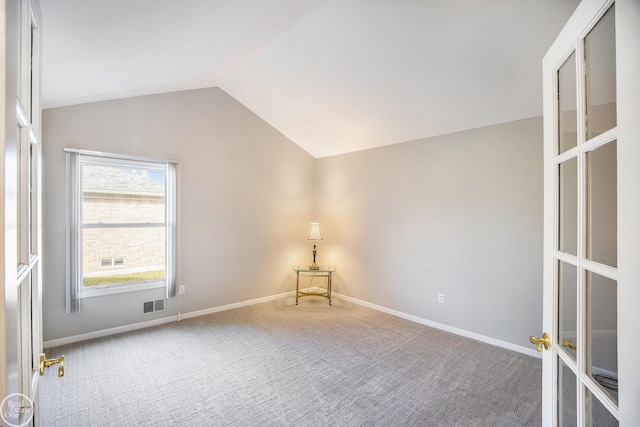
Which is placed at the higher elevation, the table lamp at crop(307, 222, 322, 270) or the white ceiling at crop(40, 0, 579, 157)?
the white ceiling at crop(40, 0, 579, 157)

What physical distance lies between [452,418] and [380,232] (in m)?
2.41

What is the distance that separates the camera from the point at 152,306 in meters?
3.50

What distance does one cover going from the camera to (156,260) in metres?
3.55

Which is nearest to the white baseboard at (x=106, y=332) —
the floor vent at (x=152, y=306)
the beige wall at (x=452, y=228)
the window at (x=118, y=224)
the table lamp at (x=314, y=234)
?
the floor vent at (x=152, y=306)

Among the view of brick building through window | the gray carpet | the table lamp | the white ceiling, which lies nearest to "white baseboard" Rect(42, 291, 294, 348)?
the gray carpet

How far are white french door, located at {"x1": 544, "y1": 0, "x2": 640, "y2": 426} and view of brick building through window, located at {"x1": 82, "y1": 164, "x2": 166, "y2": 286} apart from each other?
12.1 ft

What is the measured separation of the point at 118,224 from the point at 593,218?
387 cm

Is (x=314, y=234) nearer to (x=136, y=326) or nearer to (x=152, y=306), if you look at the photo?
(x=152, y=306)

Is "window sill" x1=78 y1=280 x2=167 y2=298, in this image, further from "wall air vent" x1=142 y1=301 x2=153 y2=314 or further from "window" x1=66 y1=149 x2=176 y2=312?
"wall air vent" x1=142 y1=301 x2=153 y2=314

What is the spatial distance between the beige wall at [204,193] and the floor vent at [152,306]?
0.06 metres

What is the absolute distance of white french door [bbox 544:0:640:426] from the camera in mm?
634

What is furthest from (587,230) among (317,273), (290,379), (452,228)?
(317,273)

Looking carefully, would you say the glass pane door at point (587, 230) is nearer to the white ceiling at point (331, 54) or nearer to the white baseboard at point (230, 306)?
the white ceiling at point (331, 54)

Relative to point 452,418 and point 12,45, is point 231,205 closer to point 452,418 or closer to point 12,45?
point 452,418
